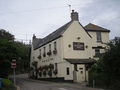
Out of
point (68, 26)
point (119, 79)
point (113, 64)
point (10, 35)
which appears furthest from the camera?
point (10, 35)

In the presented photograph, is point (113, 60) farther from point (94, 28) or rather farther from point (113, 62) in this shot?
point (94, 28)

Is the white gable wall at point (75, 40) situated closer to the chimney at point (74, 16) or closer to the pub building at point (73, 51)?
the pub building at point (73, 51)

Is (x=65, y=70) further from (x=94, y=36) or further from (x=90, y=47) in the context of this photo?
(x=94, y=36)

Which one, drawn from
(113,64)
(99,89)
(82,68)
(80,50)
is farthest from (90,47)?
(113,64)

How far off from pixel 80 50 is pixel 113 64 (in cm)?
1698

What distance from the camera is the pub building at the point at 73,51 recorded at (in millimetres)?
30167

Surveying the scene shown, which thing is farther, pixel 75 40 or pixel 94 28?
pixel 94 28

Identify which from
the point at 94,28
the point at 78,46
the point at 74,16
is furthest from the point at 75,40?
the point at 94,28

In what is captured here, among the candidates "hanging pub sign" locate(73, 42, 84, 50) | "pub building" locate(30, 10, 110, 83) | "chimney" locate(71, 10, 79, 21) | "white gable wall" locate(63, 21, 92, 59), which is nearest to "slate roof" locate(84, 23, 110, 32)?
"pub building" locate(30, 10, 110, 83)

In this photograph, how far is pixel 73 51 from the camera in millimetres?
32469

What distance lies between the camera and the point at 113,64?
16.3 m

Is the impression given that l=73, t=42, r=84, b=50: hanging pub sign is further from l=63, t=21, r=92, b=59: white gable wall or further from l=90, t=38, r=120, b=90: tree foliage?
l=90, t=38, r=120, b=90: tree foliage

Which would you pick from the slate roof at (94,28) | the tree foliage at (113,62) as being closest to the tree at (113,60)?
the tree foliage at (113,62)

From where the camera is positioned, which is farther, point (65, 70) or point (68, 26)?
point (68, 26)
